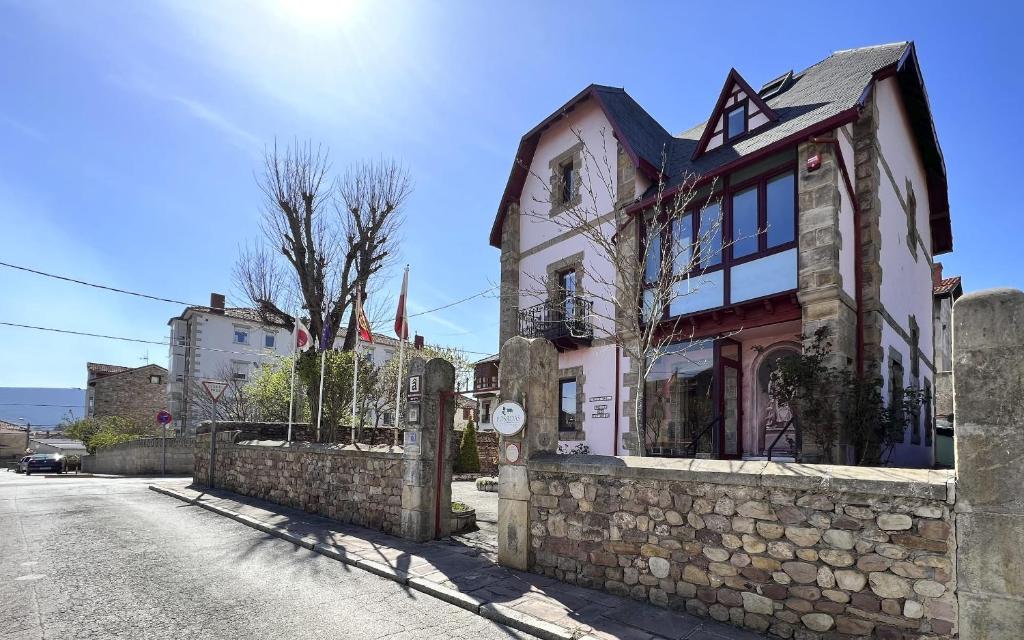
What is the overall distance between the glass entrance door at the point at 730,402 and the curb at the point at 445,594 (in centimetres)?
779

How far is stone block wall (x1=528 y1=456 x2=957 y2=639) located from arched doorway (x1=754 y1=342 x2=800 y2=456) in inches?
287

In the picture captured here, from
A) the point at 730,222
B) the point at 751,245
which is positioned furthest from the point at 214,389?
the point at 751,245

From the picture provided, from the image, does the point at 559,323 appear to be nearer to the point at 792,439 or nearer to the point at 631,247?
the point at 631,247

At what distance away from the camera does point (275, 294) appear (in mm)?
18750

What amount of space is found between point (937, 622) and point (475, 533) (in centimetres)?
633

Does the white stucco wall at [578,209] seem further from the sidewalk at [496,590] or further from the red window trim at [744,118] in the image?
the sidewalk at [496,590]

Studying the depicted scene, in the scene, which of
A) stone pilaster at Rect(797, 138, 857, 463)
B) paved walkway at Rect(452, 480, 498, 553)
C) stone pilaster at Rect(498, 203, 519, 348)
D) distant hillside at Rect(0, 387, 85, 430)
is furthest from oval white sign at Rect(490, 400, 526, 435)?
distant hillside at Rect(0, 387, 85, 430)

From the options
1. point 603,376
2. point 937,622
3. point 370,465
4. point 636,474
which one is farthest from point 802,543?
point 603,376

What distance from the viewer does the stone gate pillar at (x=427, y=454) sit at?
8555 millimetres

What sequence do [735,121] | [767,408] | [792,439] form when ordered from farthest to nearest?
1. [735,121]
2. [767,408]
3. [792,439]

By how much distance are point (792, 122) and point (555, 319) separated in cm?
718

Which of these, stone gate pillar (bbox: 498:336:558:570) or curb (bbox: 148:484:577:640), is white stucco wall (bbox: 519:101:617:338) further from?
curb (bbox: 148:484:577:640)

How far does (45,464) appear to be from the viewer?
90.4ft

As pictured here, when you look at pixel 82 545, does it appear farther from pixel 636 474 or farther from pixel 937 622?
pixel 937 622
